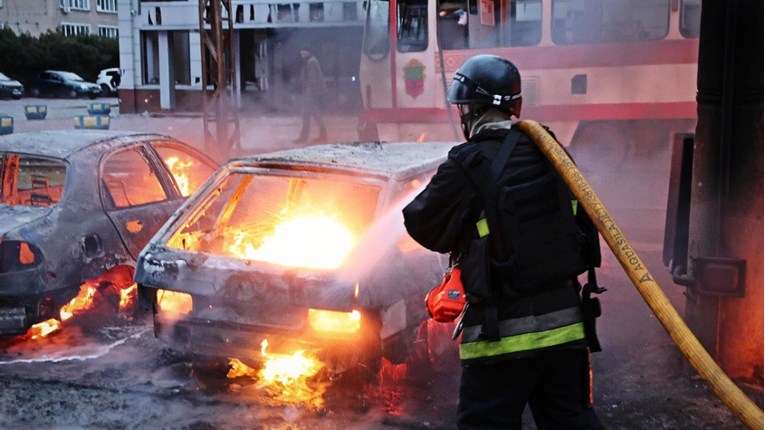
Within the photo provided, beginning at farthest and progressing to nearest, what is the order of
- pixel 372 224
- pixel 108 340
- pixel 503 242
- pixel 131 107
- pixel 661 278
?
pixel 131 107
pixel 661 278
pixel 108 340
pixel 372 224
pixel 503 242

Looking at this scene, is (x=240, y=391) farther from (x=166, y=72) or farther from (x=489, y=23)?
(x=166, y=72)

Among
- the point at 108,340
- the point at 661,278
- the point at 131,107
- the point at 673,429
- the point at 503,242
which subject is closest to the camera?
the point at 503,242

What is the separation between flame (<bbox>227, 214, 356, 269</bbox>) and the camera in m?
5.52

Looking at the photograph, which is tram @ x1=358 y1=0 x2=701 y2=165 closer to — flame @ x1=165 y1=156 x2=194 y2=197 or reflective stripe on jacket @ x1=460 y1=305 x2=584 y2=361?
flame @ x1=165 y1=156 x2=194 y2=197

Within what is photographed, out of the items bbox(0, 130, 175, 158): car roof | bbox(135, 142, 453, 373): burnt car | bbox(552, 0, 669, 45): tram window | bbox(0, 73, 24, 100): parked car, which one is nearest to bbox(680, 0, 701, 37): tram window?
bbox(552, 0, 669, 45): tram window

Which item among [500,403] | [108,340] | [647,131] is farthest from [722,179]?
[647,131]

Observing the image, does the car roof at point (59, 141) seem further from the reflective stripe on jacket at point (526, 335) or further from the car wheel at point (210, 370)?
the reflective stripe on jacket at point (526, 335)

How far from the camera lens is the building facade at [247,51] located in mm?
27891

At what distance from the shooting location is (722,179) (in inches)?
216

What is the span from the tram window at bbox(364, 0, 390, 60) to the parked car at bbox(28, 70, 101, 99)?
33.8m

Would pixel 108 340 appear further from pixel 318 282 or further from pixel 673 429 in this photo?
pixel 673 429

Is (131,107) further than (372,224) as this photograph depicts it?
Yes

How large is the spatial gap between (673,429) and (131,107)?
2740cm

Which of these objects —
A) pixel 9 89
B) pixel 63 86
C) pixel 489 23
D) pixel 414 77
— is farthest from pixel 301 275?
pixel 63 86
